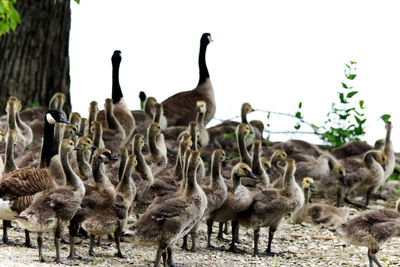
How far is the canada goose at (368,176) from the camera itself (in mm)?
14859

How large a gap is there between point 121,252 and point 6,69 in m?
9.04

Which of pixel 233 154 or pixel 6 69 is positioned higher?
pixel 6 69

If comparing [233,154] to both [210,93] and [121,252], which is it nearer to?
[210,93]

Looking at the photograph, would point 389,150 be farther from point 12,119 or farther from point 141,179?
point 12,119

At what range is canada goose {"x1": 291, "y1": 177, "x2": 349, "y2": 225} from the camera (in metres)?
13.5

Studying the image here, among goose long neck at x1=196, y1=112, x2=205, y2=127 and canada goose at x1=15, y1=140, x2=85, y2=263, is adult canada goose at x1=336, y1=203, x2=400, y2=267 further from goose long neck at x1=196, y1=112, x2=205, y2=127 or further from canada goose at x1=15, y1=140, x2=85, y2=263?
goose long neck at x1=196, y1=112, x2=205, y2=127

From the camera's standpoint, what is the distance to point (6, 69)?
1770 cm

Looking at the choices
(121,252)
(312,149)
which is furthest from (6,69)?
(121,252)

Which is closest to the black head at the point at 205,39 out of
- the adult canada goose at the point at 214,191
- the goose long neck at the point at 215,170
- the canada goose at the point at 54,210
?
the adult canada goose at the point at 214,191

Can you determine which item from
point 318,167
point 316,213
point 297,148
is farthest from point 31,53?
point 316,213

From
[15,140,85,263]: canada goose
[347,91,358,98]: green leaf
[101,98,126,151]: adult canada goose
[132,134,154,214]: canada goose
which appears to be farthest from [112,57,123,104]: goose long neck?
[15,140,85,263]: canada goose

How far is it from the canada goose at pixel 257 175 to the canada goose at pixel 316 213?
3.40 feet

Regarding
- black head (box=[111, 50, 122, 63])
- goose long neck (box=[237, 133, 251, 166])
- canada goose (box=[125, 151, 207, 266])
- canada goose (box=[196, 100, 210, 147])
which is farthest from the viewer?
black head (box=[111, 50, 122, 63])

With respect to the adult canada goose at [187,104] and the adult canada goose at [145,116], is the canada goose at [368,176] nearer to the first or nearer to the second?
the adult canada goose at [187,104]
